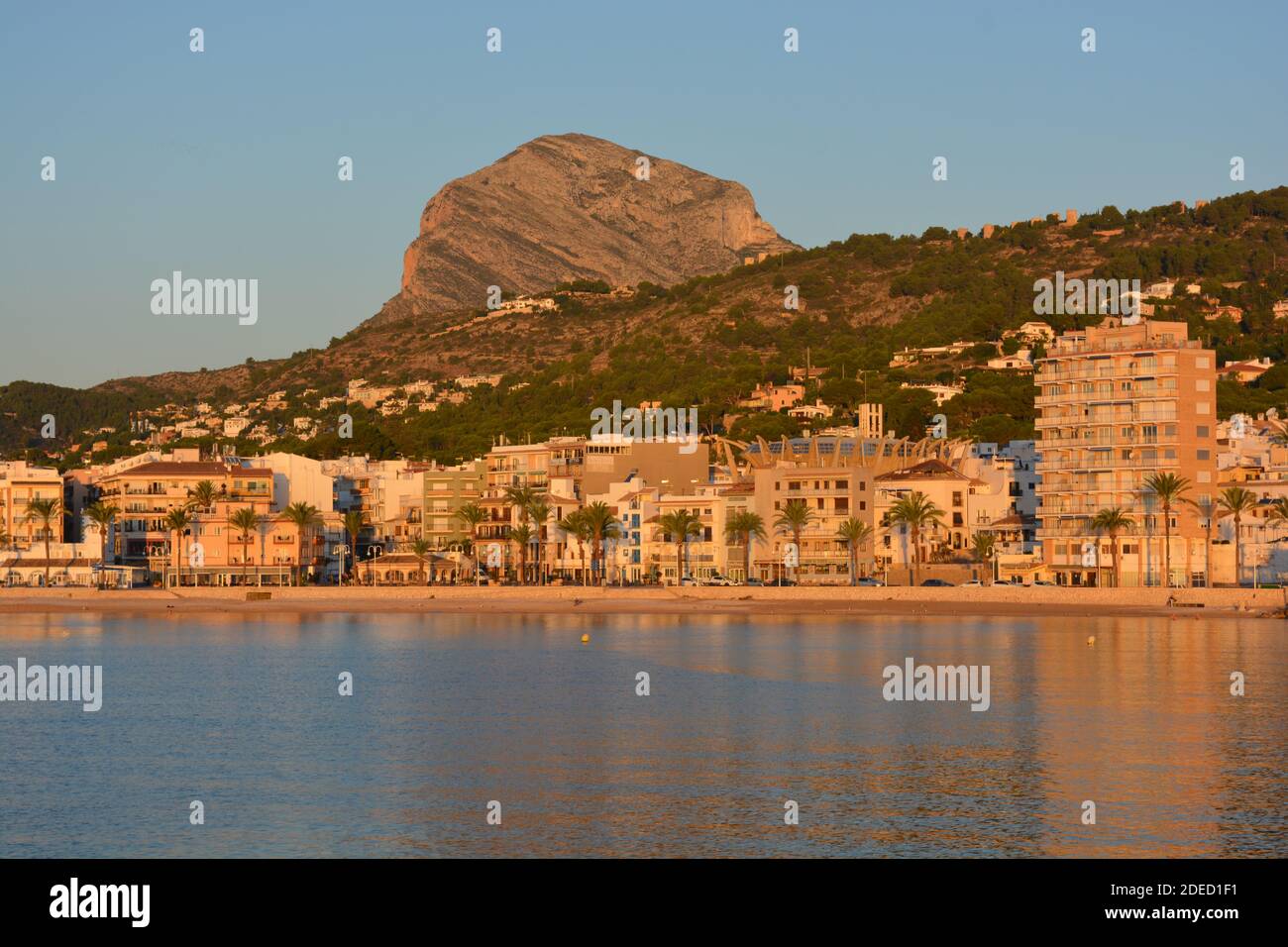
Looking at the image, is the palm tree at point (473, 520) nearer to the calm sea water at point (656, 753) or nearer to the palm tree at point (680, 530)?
the palm tree at point (680, 530)

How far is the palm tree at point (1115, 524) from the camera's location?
11531 centimetres

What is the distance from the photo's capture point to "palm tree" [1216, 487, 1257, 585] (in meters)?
112

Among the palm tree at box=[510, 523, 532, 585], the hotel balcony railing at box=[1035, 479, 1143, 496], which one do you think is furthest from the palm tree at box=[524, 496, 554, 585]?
the hotel balcony railing at box=[1035, 479, 1143, 496]

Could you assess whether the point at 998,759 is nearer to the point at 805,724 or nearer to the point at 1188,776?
the point at 1188,776

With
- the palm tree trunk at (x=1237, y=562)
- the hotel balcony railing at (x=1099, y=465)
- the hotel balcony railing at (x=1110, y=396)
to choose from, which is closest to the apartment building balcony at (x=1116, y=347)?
the hotel balcony railing at (x=1110, y=396)

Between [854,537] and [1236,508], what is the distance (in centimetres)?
2863

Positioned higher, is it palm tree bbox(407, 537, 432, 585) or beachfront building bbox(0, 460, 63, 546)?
beachfront building bbox(0, 460, 63, 546)

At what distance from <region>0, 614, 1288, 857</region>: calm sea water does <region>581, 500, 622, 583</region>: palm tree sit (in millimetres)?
41705

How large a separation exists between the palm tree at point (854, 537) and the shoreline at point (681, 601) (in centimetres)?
592

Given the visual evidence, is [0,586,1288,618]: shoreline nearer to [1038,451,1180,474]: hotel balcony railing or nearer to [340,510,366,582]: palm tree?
[1038,451,1180,474]: hotel balcony railing

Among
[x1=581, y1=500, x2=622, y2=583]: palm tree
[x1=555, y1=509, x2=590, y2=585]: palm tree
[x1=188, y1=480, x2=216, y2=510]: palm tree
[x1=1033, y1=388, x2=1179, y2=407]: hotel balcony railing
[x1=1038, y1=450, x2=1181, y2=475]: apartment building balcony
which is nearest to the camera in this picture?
[x1=1033, y1=388, x2=1179, y2=407]: hotel balcony railing

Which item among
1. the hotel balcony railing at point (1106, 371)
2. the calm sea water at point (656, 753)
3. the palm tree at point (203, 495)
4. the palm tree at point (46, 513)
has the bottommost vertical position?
the calm sea water at point (656, 753)

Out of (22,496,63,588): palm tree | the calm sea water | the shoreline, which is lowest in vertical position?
the calm sea water
